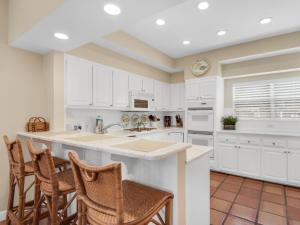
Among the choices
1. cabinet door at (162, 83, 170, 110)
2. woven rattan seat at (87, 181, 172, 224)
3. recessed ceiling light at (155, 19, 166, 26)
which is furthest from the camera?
cabinet door at (162, 83, 170, 110)

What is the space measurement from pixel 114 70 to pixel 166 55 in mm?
1582

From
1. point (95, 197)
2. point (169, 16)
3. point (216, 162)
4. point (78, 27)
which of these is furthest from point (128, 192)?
point (216, 162)

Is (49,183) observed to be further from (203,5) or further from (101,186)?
(203,5)

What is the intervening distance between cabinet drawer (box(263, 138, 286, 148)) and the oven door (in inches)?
40.8

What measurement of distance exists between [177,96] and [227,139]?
1.77m

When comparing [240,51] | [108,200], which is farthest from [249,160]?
[108,200]

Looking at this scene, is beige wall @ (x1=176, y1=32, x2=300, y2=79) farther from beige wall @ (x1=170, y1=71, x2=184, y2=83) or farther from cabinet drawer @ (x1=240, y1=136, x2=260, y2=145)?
cabinet drawer @ (x1=240, y1=136, x2=260, y2=145)

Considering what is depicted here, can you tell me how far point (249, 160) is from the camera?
137 inches

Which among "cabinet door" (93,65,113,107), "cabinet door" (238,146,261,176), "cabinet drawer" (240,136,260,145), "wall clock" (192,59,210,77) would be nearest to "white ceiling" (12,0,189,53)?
"cabinet door" (93,65,113,107)

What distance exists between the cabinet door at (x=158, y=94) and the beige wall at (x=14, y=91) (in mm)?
2583

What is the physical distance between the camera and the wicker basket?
7.75 ft

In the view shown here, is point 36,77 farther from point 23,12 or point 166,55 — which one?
point 166,55

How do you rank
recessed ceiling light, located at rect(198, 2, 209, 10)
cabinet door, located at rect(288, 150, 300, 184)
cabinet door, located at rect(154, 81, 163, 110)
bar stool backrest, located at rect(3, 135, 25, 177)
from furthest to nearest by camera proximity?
cabinet door, located at rect(154, 81, 163, 110)
cabinet door, located at rect(288, 150, 300, 184)
recessed ceiling light, located at rect(198, 2, 209, 10)
bar stool backrest, located at rect(3, 135, 25, 177)

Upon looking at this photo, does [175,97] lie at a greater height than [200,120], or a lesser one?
greater
